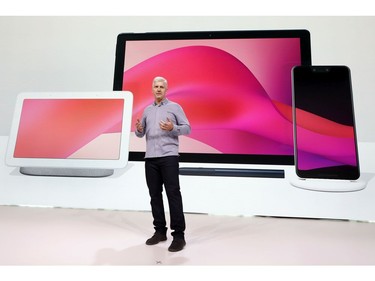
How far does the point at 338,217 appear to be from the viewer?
93cm

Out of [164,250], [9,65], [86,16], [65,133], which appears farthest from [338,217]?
[9,65]

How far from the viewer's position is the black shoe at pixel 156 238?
766mm

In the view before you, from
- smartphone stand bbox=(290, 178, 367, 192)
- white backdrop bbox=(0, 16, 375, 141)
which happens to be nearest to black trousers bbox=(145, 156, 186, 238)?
smartphone stand bbox=(290, 178, 367, 192)

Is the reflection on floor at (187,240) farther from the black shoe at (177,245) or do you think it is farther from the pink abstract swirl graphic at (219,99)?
the pink abstract swirl graphic at (219,99)

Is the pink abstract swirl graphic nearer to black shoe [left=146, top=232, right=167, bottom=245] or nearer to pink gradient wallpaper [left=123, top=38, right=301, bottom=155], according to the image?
pink gradient wallpaper [left=123, top=38, right=301, bottom=155]

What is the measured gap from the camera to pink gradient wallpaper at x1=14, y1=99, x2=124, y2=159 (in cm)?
106

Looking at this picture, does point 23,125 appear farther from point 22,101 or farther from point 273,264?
point 273,264

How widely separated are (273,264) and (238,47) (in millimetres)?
753

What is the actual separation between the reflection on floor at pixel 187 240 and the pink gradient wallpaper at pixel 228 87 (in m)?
0.26

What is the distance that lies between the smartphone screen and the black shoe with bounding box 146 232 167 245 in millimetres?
504

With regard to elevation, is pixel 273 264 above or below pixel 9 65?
below

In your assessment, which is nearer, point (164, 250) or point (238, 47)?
point (164, 250)

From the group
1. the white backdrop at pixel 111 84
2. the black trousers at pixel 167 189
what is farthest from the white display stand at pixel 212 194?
the black trousers at pixel 167 189

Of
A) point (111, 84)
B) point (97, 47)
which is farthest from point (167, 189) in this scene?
point (97, 47)
